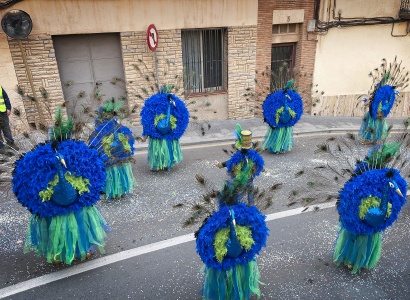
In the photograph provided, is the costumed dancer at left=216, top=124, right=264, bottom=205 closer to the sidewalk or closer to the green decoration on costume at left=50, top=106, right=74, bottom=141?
the green decoration on costume at left=50, top=106, right=74, bottom=141

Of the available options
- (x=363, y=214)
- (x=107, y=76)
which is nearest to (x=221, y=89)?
(x=107, y=76)

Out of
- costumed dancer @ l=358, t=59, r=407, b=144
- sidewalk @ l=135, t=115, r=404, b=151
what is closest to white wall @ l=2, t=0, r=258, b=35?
sidewalk @ l=135, t=115, r=404, b=151

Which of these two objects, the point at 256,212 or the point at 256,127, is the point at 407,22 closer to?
the point at 256,127

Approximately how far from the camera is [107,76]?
9.62 metres

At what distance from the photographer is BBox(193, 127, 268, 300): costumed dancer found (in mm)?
3154

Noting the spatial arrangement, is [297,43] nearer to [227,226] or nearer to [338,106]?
[338,106]

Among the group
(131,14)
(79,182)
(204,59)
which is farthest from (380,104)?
(79,182)

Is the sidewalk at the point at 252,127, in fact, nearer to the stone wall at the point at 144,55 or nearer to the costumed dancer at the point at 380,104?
the stone wall at the point at 144,55

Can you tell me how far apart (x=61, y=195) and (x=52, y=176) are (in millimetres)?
236

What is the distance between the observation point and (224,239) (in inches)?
125

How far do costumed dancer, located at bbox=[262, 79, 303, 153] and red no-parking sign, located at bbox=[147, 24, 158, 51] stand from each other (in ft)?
12.1

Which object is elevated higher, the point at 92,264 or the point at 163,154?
the point at 163,154

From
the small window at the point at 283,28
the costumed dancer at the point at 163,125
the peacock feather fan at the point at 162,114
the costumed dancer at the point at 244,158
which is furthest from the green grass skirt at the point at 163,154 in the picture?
the small window at the point at 283,28

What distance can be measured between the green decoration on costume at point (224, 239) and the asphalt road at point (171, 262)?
97cm
